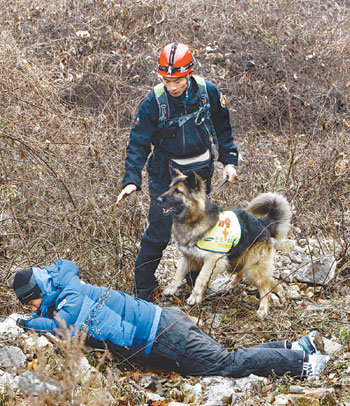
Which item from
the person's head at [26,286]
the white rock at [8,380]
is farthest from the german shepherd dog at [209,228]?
the white rock at [8,380]

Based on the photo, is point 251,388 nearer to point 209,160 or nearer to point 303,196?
point 209,160

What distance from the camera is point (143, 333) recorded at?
3.28 meters

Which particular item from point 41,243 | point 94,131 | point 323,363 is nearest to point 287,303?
point 323,363

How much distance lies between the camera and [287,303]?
15.4ft

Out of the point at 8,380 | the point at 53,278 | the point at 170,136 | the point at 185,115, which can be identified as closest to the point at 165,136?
the point at 170,136

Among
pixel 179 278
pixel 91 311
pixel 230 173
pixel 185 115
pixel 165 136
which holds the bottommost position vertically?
pixel 179 278

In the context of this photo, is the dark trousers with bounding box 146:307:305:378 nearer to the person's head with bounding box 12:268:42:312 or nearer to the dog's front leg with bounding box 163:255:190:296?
the person's head with bounding box 12:268:42:312

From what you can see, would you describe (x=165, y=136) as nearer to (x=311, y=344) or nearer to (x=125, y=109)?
(x=311, y=344)

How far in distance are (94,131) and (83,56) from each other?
3709mm

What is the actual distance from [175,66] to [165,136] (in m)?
0.64

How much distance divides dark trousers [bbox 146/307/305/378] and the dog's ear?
130 centimetres

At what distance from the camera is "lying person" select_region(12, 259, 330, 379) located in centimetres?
304

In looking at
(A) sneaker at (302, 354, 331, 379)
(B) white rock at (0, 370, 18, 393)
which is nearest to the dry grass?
(B) white rock at (0, 370, 18, 393)

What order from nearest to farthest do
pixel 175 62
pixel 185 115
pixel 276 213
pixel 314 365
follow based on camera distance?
1. pixel 314 365
2. pixel 175 62
3. pixel 185 115
4. pixel 276 213
